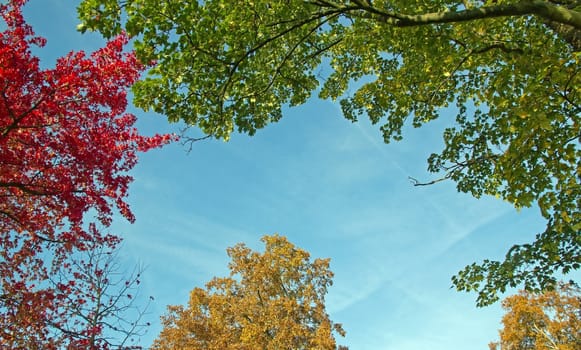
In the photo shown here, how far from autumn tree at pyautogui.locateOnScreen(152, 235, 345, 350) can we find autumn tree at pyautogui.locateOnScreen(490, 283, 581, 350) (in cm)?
1652

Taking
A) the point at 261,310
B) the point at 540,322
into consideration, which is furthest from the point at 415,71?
the point at 540,322

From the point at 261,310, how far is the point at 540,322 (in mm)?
22375

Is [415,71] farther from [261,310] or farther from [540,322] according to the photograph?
[540,322]

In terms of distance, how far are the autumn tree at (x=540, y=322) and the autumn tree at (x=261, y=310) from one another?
54.2 ft

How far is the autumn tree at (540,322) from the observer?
29.7 m

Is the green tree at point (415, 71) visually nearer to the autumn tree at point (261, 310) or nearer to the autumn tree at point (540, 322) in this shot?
the autumn tree at point (261, 310)

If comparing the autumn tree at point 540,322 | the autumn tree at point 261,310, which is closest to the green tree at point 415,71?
the autumn tree at point 261,310

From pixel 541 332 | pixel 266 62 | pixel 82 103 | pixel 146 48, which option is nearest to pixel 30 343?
pixel 82 103

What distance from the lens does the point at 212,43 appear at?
24.8ft

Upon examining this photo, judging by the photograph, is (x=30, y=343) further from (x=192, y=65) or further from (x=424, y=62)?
(x=424, y=62)

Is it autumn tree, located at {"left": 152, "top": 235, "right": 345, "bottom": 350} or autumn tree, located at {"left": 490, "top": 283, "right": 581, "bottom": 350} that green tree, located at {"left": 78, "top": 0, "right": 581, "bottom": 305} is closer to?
autumn tree, located at {"left": 152, "top": 235, "right": 345, "bottom": 350}

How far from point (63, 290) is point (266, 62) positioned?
10934 millimetres

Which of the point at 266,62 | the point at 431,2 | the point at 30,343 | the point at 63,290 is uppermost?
the point at 431,2

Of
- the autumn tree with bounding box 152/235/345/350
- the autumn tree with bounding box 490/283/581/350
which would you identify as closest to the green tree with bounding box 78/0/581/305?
the autumn tree with bounding box 152/235/345/350
